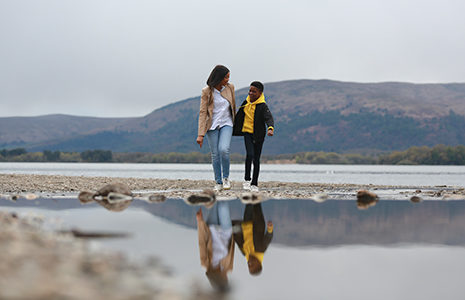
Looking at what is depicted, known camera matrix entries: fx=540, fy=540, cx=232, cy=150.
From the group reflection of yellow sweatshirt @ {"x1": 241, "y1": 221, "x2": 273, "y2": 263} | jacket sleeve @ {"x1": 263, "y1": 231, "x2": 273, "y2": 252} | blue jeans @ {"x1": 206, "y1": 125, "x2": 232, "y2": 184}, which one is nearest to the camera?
reflection of yellow sweatshirt @ {"x1": 241, "y1": 221, "x2": 273, "y2": 263}

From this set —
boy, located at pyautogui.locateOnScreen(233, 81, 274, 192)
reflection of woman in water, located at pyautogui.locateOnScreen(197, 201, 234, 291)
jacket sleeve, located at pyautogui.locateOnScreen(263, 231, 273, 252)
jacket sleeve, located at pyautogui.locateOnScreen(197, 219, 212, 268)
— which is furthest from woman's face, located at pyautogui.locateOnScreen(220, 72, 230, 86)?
jacket sleeve, located at pyautogui.locateOnScreen(263, 231, 273, 252)

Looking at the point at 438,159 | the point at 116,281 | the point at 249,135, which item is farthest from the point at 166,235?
the point at 438,159

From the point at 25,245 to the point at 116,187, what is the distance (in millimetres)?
7383

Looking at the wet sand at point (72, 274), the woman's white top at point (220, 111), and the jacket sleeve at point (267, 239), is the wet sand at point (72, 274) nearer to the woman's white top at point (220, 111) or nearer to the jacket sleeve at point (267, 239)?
the jacket sleeve at point (267, 239)

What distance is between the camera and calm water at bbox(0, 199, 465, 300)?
3568mm

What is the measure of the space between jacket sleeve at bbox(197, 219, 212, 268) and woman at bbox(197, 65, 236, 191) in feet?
18.3

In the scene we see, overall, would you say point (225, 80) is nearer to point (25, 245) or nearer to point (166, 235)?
point (166, 235)

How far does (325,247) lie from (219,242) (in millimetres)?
1026

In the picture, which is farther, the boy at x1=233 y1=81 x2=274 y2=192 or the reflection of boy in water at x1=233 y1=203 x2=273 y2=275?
the boy at x1=233 y1=81 x2=274 y2=192

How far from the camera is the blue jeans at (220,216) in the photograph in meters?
6.75

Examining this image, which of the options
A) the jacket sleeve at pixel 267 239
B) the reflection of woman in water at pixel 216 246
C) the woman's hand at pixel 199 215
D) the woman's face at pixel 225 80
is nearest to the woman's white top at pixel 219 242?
the reflection of woman in water at pixel 216 246

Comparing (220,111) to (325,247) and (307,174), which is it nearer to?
(325,247)

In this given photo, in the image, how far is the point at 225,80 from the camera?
12461 millimetres

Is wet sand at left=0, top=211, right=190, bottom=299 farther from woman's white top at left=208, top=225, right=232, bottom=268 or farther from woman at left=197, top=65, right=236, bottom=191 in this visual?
woman at left=197, top=65, right=236, bottom=191
